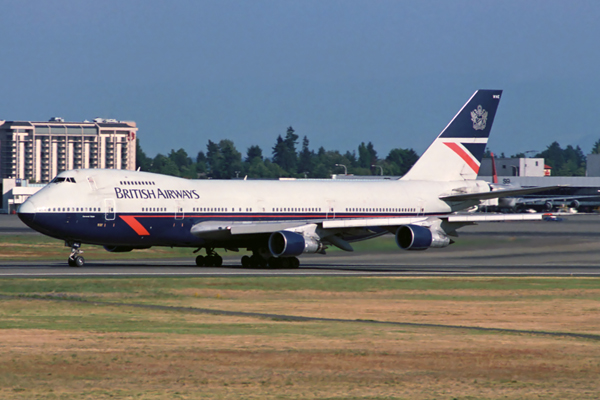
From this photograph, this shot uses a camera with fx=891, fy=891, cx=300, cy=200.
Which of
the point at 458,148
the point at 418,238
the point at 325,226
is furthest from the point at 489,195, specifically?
the point at 325,226

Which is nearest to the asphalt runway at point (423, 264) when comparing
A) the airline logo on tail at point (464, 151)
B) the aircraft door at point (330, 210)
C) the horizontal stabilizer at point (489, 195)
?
the aircraft door at point (330, 210)

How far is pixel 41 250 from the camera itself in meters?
63.5

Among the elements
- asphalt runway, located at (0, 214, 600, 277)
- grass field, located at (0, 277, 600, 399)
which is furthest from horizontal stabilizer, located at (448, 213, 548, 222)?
grass field, located at (0, 277, 600, 399)

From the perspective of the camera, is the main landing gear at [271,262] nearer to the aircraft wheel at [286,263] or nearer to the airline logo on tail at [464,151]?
the aircraft wheel at [286,263]

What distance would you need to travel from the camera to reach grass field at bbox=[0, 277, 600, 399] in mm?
15094

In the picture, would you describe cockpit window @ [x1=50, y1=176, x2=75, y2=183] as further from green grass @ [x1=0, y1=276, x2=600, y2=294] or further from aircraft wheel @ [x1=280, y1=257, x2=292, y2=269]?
aircraft wheel @ [x1=280, y1=257, x2=292, y2=269]

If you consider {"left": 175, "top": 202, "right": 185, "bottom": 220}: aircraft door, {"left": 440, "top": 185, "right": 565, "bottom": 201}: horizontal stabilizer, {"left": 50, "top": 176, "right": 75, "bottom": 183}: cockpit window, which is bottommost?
{"left": 175, "top": 202, "right": 185, "bottom": 220}: aircraft door

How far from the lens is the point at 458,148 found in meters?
55.1

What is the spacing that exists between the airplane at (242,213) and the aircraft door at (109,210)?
0.16 ft

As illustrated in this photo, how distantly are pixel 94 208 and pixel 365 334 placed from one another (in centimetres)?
2489

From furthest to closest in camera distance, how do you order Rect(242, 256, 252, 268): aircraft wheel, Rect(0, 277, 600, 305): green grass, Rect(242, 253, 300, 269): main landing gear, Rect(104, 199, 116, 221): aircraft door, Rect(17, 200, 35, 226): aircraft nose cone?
Rect(242, 256, 252, 268): aircraft wheel, Rect(242, 253, 300, 269): main landing gear, Rect(104, 199, 116, 221): aircraft door, Rect(17, 200, 35, 226): aircraft nose cone, Rect(0, 277, 600, 305): green grass

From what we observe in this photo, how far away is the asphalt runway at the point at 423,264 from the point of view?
41125 millimetres

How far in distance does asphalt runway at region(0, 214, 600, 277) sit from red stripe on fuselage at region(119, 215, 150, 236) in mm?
1794

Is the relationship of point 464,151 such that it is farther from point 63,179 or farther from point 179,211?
point 63,179
